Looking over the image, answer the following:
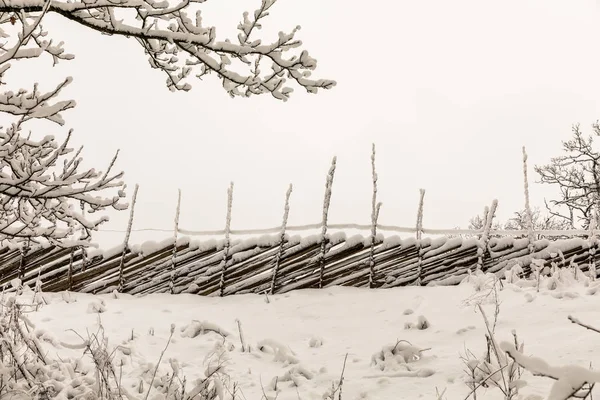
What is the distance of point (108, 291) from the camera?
20.9 feet

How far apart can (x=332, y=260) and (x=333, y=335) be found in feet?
5.83

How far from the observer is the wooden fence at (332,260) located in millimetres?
5820

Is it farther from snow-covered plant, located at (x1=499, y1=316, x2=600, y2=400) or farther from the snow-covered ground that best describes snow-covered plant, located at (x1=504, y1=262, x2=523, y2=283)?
snow-covered plant, located at (x1=499, y1=316, x2=600, y2=400)

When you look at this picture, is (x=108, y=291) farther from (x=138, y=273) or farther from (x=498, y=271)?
(x=498, y=271)

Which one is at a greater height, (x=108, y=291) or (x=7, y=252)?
(x=7, y=252)

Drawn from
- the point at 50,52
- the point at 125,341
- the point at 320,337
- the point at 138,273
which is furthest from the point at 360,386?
the point at 138,273

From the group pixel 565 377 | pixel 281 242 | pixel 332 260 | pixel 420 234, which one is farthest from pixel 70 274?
pixel 565 377

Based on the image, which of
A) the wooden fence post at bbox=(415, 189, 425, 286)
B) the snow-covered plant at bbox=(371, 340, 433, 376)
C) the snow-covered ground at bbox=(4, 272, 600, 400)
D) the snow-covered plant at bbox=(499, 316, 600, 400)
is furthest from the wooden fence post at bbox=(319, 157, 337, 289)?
the snow-covered plant at bbox=(499, 316, 600, 400)

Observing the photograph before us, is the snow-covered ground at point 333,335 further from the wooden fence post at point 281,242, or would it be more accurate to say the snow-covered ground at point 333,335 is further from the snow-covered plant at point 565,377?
the snow-covered plant at point 565,377

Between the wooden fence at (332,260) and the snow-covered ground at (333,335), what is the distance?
0.82ft

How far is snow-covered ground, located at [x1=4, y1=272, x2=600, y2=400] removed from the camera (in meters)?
2.79

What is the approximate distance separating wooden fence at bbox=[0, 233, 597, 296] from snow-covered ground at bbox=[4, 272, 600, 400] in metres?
0.25

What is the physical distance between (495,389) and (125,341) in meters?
2.58

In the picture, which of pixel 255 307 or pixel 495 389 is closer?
pixel 495 389
